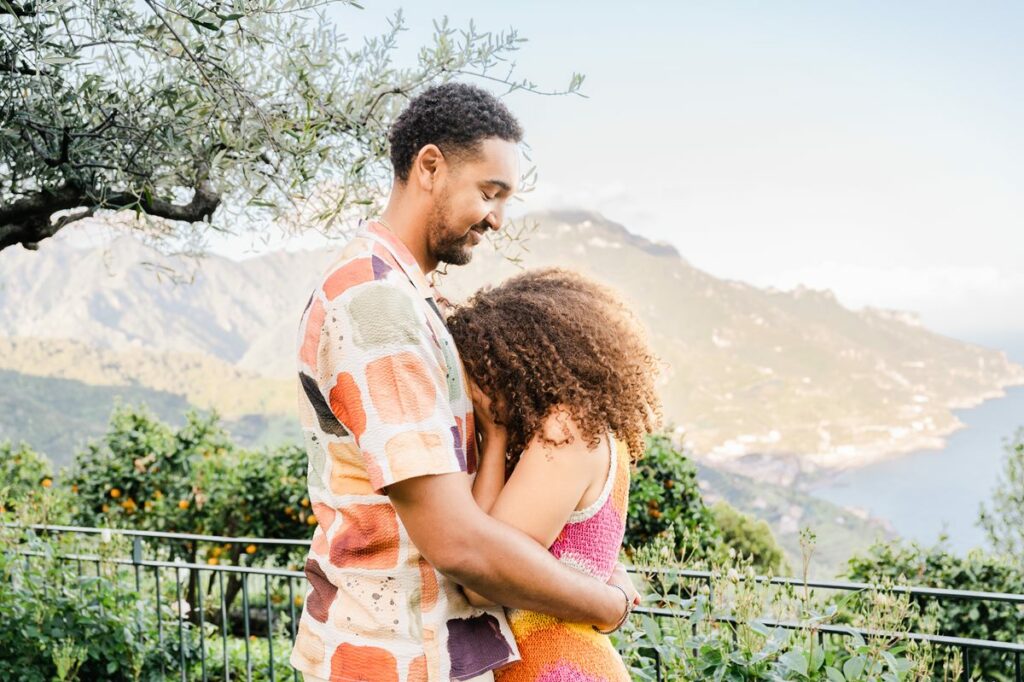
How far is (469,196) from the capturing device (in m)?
1.38

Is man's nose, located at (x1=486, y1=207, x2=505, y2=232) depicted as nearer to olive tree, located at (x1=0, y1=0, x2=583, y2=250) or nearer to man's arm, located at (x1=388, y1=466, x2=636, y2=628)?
man's arm, located at (x1=388, y1=466, x2=636, y2=628)

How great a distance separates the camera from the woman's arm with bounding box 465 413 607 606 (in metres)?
1.18

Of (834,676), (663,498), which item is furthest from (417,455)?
(663,498)

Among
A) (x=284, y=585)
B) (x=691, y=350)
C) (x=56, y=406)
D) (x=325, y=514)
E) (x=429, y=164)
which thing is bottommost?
(x=284, y=585)

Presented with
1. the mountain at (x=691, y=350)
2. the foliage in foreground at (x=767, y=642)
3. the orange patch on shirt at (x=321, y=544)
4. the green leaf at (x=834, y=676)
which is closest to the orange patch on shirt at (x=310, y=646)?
the orange patch on shirt at (x=321, y=544)

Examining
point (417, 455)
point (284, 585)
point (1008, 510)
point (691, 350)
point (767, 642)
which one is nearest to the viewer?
point (417, 455)

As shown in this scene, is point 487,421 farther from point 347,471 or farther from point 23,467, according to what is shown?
point 23,467

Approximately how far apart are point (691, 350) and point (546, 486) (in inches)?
2127

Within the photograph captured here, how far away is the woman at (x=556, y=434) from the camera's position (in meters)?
1.20

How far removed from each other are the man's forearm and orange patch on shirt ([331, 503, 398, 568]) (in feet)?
0.41

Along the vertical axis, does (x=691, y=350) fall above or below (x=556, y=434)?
above

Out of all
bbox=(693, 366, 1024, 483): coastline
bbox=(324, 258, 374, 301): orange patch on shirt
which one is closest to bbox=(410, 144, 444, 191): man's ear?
bbox=(324, 258, 374, 301): orange patch on shirt

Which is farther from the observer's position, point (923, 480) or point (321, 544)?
point (923, 480)

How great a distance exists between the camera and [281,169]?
3047 millimetres
